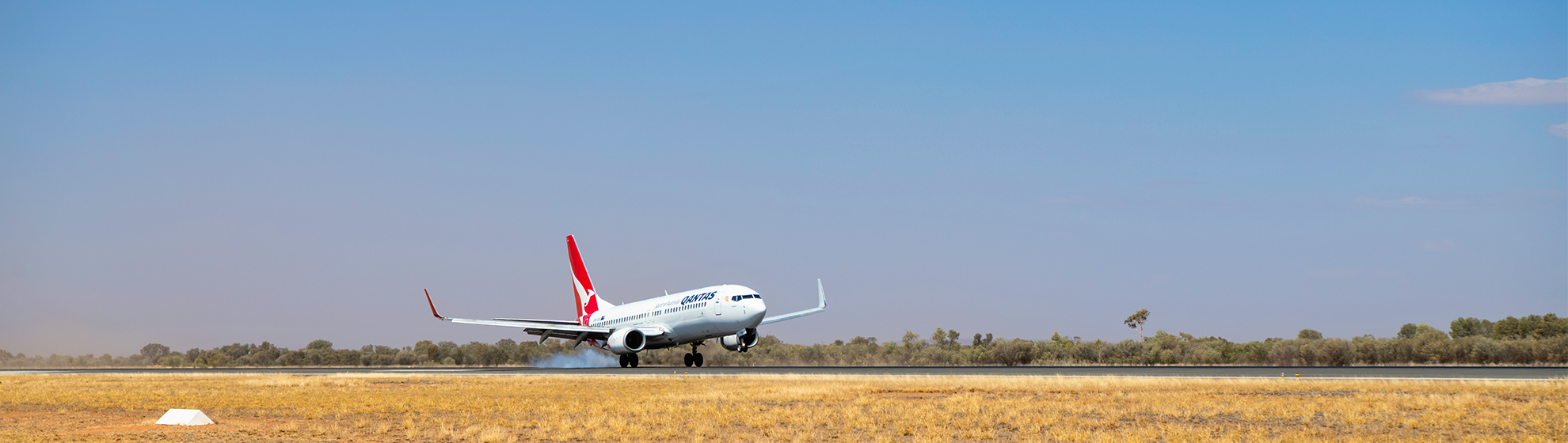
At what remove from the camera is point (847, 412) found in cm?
2416

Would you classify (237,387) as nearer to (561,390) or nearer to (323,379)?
(323,379)

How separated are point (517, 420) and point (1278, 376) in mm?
23675

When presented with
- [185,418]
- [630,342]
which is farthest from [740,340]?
[185,418]

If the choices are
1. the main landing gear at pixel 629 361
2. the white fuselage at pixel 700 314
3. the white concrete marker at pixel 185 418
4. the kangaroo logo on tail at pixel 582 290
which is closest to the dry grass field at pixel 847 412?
the white concrete marker at pixel 185 418

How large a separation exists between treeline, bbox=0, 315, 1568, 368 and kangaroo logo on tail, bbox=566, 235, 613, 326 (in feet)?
8.67

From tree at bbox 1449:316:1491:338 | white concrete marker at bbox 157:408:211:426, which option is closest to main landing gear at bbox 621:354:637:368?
white concrete marker at bbox 157:408:211:426

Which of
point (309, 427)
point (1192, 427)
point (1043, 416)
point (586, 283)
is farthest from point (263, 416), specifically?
point (586, 283)

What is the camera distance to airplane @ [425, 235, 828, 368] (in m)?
54.0

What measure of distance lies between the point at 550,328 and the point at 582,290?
28.6ft

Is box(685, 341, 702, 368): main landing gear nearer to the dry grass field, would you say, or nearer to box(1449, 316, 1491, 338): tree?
the dry grass field

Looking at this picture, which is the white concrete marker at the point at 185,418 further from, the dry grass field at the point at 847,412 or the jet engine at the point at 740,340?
the jet engine at the point at 740,340

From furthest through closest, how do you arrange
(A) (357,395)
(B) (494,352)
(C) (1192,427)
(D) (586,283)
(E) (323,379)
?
(B) (494,352) → (D) (586,283) → (E) (323,379) → (A) (357,395) → (C) (1192,427)

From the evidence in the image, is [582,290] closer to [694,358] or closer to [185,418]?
[694,358]

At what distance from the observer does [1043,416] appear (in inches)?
888
